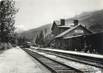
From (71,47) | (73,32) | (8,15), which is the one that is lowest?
(71,47)

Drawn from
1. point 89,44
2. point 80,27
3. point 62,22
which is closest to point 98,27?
point 62,22

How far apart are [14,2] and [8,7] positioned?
191cm

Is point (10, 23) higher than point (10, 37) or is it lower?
higher

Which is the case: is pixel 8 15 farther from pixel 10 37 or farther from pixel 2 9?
pixel 10 37

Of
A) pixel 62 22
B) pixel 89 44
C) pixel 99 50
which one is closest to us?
pixel 99 50

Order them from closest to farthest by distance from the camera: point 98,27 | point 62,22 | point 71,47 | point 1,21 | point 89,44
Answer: point 89,44 < point 71,47 < point 1,21 < point 62,22 < point 98,27

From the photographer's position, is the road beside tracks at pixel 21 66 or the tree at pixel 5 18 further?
the tree at pixel 5 18

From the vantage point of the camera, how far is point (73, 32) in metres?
58.0

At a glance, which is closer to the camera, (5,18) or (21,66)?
(21,66)

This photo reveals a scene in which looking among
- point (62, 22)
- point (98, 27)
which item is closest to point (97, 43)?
point (62, 22)

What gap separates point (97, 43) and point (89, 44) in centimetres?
298

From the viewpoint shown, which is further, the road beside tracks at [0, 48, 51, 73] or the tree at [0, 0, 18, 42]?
the tree at [0, 0, 18, 42]

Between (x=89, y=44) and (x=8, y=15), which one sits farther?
(x=8, y=15)

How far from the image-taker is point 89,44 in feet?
109
